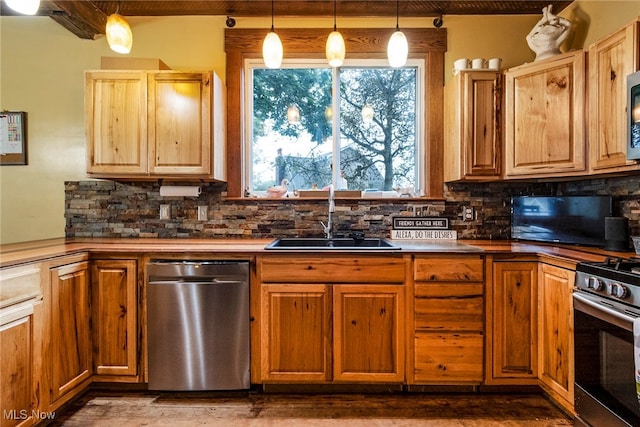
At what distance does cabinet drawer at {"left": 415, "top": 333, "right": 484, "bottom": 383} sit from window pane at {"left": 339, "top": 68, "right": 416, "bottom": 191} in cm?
126

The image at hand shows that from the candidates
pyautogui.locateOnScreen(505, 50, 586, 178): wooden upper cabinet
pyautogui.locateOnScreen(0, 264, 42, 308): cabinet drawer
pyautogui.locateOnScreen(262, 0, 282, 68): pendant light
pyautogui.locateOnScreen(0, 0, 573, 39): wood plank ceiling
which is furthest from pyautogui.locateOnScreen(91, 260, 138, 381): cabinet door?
pyautogui.locateOnScreen(505, 50, 586, 178): wooden upper cabinet

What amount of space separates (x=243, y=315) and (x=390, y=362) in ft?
3.05

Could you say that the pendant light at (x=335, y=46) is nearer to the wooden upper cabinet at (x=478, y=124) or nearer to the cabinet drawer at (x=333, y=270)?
the wooden upper cabinet at (x=478, y=124)

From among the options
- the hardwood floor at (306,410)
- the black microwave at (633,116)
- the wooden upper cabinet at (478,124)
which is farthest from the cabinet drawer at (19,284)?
the black microwave at (633,116)

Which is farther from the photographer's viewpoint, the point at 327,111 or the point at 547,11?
the point at 327,111

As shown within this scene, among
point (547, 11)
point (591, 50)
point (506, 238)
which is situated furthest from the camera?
point (506, 238)

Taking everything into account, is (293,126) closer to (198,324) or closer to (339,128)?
(339,128)

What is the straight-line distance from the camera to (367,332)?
2.10 meters

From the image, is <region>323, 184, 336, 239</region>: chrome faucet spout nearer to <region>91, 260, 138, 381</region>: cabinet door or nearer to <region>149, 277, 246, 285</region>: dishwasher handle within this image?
<region>149, 277, 246, 285</region>: dishwasher handle

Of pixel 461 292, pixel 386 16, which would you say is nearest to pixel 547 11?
pixel 386 16

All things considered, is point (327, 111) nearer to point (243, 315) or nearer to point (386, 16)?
point (386, 16)

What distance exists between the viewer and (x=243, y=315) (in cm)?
209

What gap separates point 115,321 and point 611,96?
311 cm

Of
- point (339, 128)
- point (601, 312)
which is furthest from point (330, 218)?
point (601, 312)
